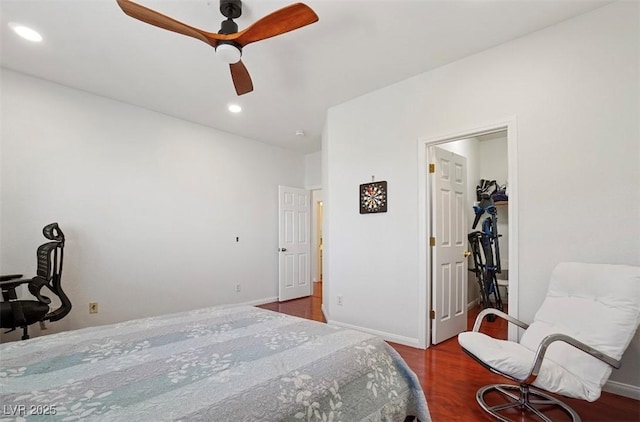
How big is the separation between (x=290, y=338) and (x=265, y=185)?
3823mm

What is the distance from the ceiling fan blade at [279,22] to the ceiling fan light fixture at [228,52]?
5cm

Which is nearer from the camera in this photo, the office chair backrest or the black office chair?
the black office chair

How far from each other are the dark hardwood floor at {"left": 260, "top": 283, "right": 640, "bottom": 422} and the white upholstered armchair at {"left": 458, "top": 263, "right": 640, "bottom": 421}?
0.35 feet

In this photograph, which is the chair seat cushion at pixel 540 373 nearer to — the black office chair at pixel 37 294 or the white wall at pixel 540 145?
the white wall at pixel 540 145

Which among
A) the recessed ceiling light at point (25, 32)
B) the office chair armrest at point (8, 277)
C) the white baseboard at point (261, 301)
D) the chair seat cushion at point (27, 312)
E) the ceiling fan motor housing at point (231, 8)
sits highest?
the recessed ceiling light at point (25, 32)

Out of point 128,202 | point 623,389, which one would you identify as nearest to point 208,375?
point 623,389

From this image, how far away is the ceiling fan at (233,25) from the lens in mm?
1624

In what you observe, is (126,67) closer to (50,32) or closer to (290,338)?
(50,32)

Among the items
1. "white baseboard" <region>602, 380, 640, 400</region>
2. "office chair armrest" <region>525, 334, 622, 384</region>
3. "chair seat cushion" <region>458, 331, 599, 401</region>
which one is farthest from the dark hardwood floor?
"office chair armrest" <region>525, 334, 622, 384</region>

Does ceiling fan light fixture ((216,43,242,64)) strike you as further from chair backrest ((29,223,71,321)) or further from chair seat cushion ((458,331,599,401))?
chair seat cushion ((458,331,599,401))

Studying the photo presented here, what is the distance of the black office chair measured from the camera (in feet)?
7.89

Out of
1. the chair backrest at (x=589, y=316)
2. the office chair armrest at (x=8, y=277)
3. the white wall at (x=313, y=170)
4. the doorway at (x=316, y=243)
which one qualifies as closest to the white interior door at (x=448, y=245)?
the chair backrest at (x=589, y=316)

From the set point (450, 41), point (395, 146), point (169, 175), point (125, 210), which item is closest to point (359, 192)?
point (395, 146)

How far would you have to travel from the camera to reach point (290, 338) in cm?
153
